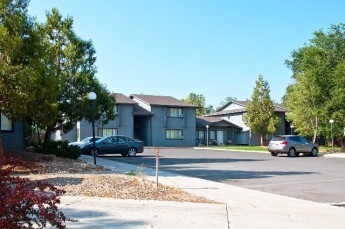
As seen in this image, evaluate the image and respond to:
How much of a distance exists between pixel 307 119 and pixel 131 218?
37.5 metres

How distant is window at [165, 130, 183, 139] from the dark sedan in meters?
27.1

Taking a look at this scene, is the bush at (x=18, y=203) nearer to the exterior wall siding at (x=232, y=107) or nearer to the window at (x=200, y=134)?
the window at (x=200, y=134)

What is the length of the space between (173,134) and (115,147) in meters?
28.8

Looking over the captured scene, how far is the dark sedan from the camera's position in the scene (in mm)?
28703

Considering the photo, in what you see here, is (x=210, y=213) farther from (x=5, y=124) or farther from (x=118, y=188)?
(x=5, y=124)

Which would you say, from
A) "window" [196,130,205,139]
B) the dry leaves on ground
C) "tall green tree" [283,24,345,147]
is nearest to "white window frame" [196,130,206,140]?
"window" [196,130,205,139]

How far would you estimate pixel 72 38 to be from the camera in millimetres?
25812

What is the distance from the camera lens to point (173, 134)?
57469 millimetres

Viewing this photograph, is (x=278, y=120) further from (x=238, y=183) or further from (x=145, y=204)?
(x=145, y=204)

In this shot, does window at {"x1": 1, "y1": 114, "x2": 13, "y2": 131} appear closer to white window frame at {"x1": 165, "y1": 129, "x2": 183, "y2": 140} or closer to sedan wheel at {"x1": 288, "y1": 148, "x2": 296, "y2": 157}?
sedan wheel at {"x1": 288, "y1": 148, "x2": 296, "y2": 157}

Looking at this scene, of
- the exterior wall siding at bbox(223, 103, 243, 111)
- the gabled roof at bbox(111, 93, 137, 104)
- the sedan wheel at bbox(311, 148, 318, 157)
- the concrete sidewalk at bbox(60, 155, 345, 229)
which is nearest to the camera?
the concrete sidewalk at bbox(60, 155, 345, 229)

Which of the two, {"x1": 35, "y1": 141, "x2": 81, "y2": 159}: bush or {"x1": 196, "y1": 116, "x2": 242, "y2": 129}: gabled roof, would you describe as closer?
{"x1": 35, "y1": 141, "x2": 81, "y2": 159}: bush

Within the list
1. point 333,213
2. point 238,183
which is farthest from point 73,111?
point 333,213

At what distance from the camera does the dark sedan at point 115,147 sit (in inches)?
1130
